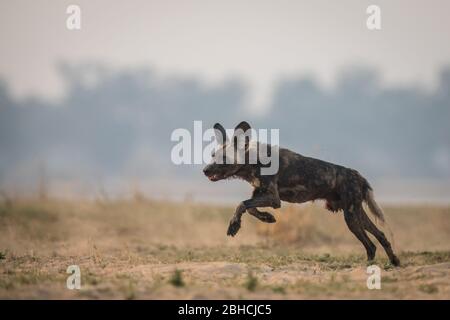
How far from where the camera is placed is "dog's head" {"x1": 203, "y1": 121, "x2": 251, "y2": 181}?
618 inches

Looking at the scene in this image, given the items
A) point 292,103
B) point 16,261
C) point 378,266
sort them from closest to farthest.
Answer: point 378,266, point 16,261, point 292,103

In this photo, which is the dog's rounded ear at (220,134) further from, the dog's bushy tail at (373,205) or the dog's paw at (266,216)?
the dog's bushy tail at (373,205)

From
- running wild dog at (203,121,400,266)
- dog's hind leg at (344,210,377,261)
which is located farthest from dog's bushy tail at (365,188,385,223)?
dog's hind leg at (344,210,377,261)

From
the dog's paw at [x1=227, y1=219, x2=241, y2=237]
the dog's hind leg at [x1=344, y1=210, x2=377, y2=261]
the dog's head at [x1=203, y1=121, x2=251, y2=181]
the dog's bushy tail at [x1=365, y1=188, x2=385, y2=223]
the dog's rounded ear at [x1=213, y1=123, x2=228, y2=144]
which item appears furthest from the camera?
the dog's bushy tail at [x1=365, y1=188, x2=385, y2=223]

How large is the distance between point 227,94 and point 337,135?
47.9ft

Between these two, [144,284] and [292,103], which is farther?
[292,103]

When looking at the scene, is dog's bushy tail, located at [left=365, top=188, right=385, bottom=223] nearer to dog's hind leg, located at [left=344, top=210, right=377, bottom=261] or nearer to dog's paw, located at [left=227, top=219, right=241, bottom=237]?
dog's hind leg, located at [left=344, top=210, right=377, bottom=261]

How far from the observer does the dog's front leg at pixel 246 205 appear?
1473cm

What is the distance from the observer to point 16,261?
54.6 ft

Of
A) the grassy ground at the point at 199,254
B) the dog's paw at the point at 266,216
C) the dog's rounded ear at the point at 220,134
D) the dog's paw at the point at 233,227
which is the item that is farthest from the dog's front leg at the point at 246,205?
the dog's rounded ear at the point at 220,134

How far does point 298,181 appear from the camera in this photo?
51.7ft

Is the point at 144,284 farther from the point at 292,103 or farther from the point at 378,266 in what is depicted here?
the point at 292,103
